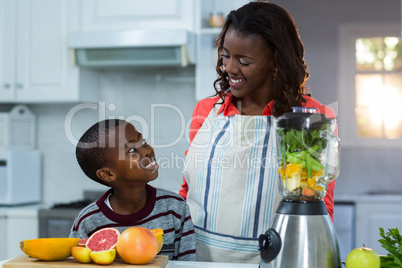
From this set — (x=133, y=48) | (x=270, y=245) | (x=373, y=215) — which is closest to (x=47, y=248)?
(x=270, y=245)

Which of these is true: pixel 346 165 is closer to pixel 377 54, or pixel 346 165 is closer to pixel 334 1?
pixel 377 54

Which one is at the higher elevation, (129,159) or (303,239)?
(129,159)

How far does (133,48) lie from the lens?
9.62 feet

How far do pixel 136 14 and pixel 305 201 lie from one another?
2181 millimetres

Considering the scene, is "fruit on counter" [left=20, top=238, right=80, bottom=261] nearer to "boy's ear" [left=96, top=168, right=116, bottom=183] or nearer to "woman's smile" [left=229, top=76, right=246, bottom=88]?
"boy's ear" [left=96, top=168, right=116, bottom=183]

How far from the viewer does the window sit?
4406mm

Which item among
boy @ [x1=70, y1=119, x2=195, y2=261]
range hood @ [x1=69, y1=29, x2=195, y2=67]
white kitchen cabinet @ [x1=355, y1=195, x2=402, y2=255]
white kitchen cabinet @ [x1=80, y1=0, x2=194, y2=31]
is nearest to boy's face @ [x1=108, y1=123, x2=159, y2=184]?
Result: boy @ [x1=70, y1=119, x2=195, y2=261]

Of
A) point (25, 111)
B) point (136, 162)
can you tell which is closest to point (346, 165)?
point (25, 111)

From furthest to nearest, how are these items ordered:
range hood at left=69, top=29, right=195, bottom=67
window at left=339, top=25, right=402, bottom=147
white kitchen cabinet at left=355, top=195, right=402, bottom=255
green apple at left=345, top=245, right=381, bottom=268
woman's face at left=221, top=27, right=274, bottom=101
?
window at left=339, top=25, right=402, bottom=147 < white kitchen cabinet at left=355, top=195, right=402, bottom=255 < range hood at left=69, top=29, right=195, bottom=67 < woman's face at left=221, top=27, right=274, bottom=101 < green apple at left=345, top=245, right=381, bottom=268

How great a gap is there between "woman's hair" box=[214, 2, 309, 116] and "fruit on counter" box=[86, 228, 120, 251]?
662 mm

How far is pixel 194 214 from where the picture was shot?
5.22 feet

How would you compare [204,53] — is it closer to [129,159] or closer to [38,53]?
[38,53]

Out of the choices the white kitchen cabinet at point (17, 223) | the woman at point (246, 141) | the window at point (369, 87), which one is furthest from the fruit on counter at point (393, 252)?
the window at point (369, 87)

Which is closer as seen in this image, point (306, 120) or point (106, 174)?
point (306, 120)
